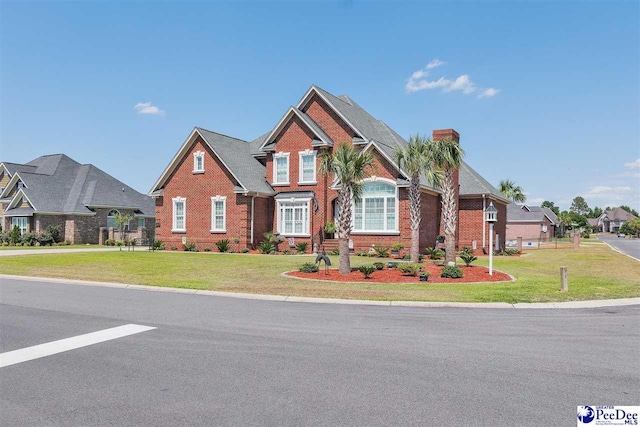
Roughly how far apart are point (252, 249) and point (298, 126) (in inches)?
358

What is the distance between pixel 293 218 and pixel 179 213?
355 inches

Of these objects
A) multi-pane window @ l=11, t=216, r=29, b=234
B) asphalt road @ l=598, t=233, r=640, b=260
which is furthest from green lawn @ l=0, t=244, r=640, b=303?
multi-pane window @ l=11, t=216, r=29, b=234

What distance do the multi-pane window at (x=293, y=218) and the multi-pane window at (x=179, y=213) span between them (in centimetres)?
736

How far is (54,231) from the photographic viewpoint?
42.0 m

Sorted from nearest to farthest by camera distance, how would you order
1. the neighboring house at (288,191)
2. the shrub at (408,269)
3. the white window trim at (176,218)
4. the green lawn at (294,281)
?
the green lawn at (294,281) → the shrub at (408,269) → the neighboring house at (288,191) → the white window trim at (176,218)

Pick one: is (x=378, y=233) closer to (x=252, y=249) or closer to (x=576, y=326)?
(x=252, y=249)

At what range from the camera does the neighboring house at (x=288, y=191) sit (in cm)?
3123

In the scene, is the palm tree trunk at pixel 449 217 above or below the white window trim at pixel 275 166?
below

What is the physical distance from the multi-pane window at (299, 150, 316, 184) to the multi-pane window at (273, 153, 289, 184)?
119 centimetres

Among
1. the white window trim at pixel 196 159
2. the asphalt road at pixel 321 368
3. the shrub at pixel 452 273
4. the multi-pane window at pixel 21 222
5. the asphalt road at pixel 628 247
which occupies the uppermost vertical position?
the white window trim at pixel 196 159

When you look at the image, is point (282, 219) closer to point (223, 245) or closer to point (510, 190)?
point (223, 245)

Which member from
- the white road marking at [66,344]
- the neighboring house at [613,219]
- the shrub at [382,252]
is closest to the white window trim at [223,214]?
the shrub at [382,252]

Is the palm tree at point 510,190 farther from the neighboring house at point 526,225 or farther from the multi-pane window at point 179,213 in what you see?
the multi-pane window at point 179,213

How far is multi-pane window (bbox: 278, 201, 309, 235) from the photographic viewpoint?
32.0m
